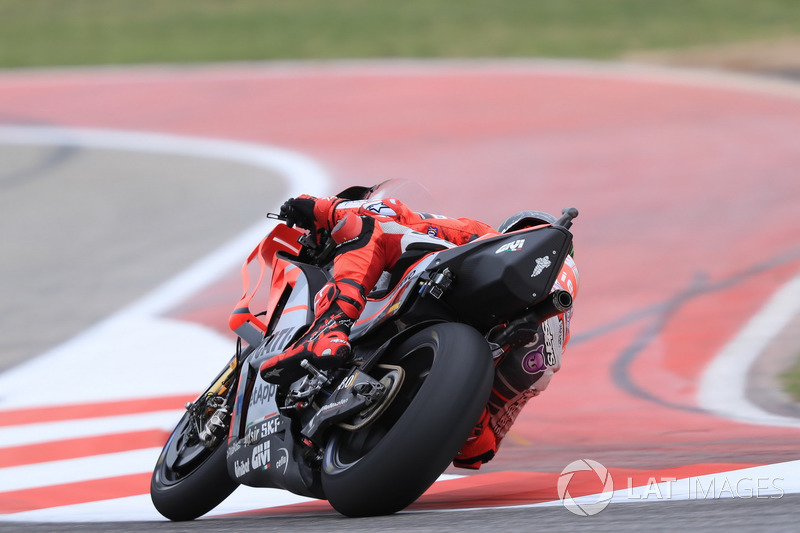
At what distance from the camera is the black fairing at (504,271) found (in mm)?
3822

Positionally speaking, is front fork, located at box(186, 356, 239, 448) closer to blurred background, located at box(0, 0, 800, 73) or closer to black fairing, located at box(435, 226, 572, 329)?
black fairing, located at box(435, 226, 572, 329)

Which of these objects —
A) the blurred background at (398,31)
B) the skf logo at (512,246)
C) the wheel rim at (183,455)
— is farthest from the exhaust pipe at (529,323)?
the blurred background at (398,31)

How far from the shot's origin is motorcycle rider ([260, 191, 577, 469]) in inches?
162

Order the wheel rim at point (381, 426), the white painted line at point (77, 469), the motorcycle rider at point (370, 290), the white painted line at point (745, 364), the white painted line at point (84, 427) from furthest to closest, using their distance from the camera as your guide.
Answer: the white painted line at point (84, 427), the white painted line at point (745, 364), the white painted line at point (77, 469), the motorcycle rider at point (370, 290), the wheel rim at point (381, 426)

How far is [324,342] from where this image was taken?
404cm

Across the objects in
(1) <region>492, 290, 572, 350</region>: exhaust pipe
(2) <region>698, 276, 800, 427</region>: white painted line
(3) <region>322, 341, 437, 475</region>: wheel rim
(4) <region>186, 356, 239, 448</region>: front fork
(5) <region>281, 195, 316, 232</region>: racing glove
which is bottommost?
(4) <region>186, 356, 239, 448</region>: front fork

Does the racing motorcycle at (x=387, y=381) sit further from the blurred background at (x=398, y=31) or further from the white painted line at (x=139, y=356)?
the blurred background at (x=398, y=31)

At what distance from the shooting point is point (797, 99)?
1523 centimetres

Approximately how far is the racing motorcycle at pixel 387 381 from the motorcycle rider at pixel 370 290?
7 cm

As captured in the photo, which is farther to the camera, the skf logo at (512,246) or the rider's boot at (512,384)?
the rider's boot at (512,384)

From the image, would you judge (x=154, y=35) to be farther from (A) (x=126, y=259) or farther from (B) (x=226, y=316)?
(B) (x=226, y=316)

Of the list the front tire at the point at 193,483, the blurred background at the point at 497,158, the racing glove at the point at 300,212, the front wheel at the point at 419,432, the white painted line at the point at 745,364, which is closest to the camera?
the front wheel at the point at 419,432

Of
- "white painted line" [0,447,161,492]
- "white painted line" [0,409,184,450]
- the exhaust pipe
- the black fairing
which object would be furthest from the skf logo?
"white painted line" [0,409,184,450]

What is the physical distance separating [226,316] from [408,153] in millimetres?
5330
